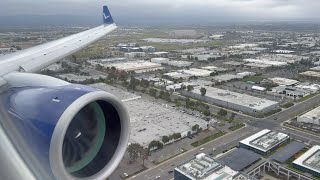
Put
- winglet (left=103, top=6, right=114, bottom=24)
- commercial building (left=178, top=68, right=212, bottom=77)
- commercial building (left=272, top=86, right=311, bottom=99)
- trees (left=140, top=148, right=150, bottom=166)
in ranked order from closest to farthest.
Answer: winglet (left=103, top=6, right=114, bottom=24) → trees (left=140, top=148, right=150, bottom=166) → commercial building (left=272, top=86, right=311, bottom=99) → commercial building (left=178, top=68, right=212, bottom=77)

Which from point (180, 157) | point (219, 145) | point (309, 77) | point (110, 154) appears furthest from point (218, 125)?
point (309, 77)

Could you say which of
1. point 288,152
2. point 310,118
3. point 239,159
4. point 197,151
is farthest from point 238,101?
point 239,159

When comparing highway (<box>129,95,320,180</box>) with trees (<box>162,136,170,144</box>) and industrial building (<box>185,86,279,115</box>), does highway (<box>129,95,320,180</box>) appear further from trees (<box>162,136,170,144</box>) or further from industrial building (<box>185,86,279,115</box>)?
trees (<box>162,136,170,144</box>)

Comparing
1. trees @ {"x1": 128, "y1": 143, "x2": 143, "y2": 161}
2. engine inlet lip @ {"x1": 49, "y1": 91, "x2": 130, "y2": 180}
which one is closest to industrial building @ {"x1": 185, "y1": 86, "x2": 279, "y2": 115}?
trees @ {"x1": 128, "y1": 143, "x2": 143, "y2": 161}

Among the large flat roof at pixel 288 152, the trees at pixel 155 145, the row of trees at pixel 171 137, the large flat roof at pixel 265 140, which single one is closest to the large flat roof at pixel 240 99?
the large flat roof at pixel 265 140

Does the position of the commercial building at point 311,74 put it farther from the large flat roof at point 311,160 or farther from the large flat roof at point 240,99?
the large flat roof at point 311,160

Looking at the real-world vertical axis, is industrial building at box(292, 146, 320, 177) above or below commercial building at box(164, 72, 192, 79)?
below
